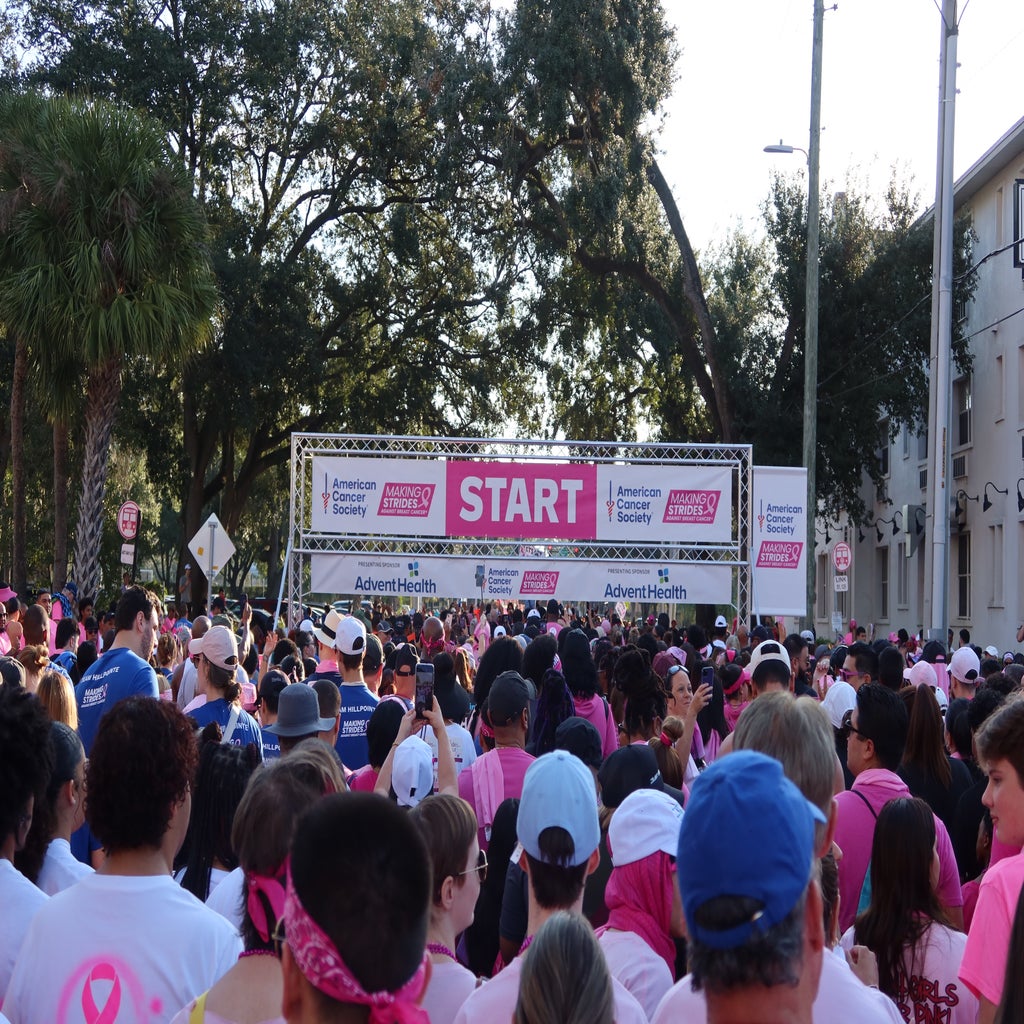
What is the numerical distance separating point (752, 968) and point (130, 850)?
6.00ft

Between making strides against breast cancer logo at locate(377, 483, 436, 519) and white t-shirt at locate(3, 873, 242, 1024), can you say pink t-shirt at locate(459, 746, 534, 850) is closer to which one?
white t-shirt at locate(3, 873, 242, 1024)

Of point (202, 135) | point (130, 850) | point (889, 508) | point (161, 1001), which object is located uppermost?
point (202, 135)

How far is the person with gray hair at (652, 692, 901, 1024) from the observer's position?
2801 mm

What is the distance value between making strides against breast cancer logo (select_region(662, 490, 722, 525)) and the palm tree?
7.74 meters

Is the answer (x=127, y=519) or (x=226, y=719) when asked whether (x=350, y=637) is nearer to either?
(x=226, y=719)

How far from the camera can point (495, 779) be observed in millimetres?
5820

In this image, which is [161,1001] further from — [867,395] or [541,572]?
[867,395]

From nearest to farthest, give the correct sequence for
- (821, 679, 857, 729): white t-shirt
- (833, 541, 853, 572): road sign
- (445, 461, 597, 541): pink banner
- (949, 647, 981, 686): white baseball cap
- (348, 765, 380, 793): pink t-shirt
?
(348, 765, 380, 793): pink t-shirt
(821, 679, 857, 729): white t-shirt
(949, 647, 981, 686): white baseball cap
(445, 461, 597, 541): pink banner
(833, 541, 853, 572): road sign

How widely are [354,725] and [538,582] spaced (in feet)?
37.1

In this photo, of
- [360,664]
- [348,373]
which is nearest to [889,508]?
[348,373]

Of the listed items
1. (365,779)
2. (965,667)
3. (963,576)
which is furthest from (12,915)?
(963,576)

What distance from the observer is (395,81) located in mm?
30688

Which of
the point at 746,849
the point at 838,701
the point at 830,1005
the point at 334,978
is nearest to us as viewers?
the point at 746,849

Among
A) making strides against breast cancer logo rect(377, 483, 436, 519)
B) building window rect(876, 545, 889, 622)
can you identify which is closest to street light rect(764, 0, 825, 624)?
making strides against breast cancer logo rect(377, 483, 436, 519)
